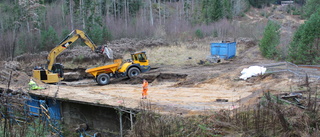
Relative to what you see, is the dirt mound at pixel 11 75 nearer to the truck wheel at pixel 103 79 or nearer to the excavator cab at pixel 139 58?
the truck wheel at pixel 103 79

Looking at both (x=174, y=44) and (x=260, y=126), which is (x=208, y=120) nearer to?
(x=260, y=126)

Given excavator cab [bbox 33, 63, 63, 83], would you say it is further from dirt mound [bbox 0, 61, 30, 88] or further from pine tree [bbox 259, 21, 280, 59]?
pine tree [bbox 259, 21, 280, 59]

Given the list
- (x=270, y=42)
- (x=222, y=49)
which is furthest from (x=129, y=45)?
(x=270, y=42)

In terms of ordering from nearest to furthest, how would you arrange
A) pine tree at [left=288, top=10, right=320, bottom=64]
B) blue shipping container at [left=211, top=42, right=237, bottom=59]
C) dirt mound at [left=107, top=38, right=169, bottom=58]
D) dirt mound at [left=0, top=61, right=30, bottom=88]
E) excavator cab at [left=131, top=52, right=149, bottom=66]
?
dirt mound at [left=0, top=61, right=30, bottom=88]
pine tree at [left=288, top=10, right=320, bottom=64]
excavator cab at [left=131, top=52, right=149, bottom=66]
blue shipping container at [left=211, top=42, right=237, bottom=59]
dirt mound at [left=107, top=38, right=169, bottom=58]

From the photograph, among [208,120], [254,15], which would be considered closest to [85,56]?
[208,120]

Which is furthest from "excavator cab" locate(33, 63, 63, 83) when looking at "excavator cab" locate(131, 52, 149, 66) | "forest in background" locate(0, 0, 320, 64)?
"excavator cab" locate(131, 52, 149, 66)

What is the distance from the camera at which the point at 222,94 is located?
539 inches

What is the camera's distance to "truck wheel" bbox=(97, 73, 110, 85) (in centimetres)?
1981

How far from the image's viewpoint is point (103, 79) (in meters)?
20.0

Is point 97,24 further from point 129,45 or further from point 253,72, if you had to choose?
point 253,72

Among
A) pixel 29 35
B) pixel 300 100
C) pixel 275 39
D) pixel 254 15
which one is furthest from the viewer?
pixel 254 15

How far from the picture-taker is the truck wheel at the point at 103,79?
19.8 metres

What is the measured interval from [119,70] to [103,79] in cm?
142

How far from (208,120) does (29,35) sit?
3018 cm
